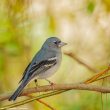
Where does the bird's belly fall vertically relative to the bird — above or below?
below

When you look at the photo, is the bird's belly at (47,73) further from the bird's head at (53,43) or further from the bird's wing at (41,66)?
the bird's head at (53,43)

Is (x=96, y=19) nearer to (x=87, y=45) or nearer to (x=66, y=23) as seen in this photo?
(x=87, y=45)

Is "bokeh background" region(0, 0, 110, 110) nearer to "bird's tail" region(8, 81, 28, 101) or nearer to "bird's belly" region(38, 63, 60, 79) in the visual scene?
"bird's belly" region(38, 63, 60, 79)

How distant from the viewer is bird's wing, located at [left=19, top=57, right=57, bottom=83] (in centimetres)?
426

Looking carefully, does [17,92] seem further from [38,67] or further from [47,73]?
[47,73]

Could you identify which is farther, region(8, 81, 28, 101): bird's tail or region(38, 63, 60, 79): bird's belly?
region(38, 63, 60, 79): bird's belly

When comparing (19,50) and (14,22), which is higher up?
(14,22)

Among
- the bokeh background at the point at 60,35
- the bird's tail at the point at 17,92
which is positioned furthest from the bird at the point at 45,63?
the bokeh background at the point at 60,35

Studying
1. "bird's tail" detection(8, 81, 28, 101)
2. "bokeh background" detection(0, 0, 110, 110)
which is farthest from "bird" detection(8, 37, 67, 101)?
"bokeh background" detection(0, 0, 110, 110)

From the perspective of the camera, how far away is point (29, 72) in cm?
428

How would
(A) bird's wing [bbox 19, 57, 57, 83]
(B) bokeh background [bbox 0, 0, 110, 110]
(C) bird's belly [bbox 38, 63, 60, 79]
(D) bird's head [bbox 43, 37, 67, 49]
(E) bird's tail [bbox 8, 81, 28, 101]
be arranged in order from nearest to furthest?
(E) bird's tail [bbox 8, 81, 28, 101] < (A) bird's wing [bbox 19, 57, 57, 83] < (C) bird's belly [bbox 38, 63, 60, 79] < (B) bokeh background [bbox 0, 0, 110, 110] < (D) bird's head [bbox 43, 37, 67, 49]

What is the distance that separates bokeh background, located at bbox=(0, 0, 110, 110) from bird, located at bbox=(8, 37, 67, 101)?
19 centimetres

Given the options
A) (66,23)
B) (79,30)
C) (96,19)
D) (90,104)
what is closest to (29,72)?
(90,104)

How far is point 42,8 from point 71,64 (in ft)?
2.47
